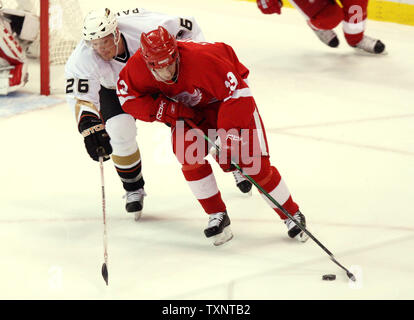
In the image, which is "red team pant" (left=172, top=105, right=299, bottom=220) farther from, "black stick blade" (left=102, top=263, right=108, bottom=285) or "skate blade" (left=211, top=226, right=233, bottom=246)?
"black stick blade" (left=102, top=263, right=108, bottom=285)

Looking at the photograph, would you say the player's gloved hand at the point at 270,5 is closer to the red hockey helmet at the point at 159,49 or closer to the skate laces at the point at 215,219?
the skate laces at the point at 215,219

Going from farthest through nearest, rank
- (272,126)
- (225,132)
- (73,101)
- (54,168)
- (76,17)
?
(76,17) → (272,126) → (54,168) → (73,101) → (225,132)

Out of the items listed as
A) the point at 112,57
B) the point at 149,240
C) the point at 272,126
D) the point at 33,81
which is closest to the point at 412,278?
the point at 149,240

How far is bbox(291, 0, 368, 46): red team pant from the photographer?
570 cm

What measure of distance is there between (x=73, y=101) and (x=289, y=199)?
3.12 ft

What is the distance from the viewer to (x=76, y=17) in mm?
5602

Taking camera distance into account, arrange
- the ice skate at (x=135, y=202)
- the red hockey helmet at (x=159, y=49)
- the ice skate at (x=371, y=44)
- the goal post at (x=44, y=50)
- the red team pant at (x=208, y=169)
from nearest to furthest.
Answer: the red hockey helmet at (x=159, y=49) < the red team pant at (x=208, y=169) < the ice skate at (x=135, y=202) < the goal post at (x=44, y=50) < the ice skate at (x=371, y=44)

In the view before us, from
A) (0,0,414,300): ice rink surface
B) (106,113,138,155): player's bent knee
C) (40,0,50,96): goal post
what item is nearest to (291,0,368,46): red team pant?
(0,0,414,300): ice rink surface

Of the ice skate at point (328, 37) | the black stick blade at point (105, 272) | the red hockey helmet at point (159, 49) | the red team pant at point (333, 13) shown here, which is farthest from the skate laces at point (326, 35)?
the black stick blade at point (105, 272)

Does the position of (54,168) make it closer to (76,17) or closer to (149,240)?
(149,240)

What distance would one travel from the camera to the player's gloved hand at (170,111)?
322cm

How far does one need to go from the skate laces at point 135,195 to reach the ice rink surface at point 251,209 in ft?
0.28

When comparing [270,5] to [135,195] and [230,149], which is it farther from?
[230,149]

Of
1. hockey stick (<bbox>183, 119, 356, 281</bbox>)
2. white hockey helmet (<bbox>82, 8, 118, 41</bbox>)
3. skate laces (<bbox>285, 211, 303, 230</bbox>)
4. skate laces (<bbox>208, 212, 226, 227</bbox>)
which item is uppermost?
white hockey helmet (<bbox>82, 8, 118, 41</bbox>)
